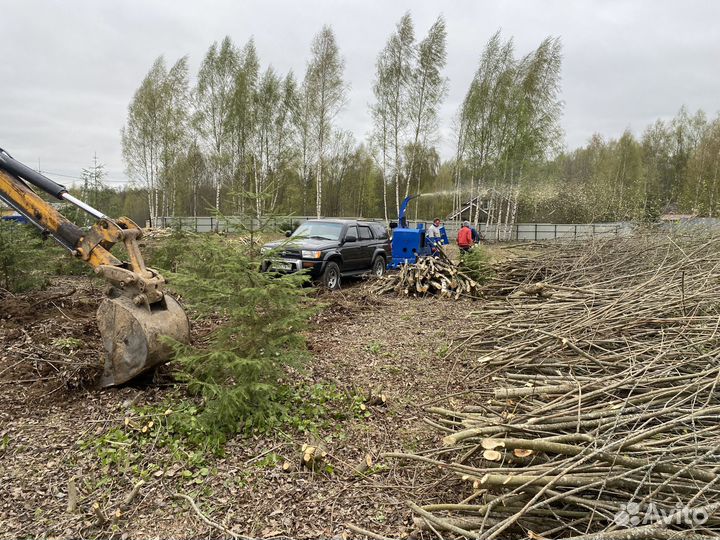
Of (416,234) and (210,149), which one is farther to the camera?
(210,149)

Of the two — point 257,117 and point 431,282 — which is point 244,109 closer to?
point 257,117

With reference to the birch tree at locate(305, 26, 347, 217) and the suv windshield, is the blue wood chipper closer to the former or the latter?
the suv windshield

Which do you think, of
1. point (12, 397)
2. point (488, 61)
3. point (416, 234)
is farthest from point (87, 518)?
point (488, 61)

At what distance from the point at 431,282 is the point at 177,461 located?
8.15m

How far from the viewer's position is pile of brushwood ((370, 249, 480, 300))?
1058 centimetres

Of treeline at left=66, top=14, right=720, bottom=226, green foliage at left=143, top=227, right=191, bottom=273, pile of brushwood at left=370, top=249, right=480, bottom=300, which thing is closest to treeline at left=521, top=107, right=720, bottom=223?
treeline at left=66, top=14, right=720, bottom=226

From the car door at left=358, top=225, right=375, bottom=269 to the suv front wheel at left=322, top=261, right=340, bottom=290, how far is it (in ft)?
3.87

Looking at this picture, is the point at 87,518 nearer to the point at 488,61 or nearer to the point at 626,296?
the point at 626,296

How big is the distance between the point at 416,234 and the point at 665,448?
423 inches

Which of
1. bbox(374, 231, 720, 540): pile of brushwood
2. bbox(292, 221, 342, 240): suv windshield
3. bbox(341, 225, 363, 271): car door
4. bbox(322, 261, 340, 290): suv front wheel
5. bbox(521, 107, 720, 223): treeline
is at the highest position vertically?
bbox(521, 107, 720, 223): treeline

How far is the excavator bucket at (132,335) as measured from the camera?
4.04 metres

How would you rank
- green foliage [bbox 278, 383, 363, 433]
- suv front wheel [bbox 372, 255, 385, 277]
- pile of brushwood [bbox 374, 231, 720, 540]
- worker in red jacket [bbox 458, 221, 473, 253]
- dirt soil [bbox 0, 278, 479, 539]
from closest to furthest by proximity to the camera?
pile of brushwood [bbox 374, 231, 720, 540], dirt soil [bbox 0, 278, 479, 539], green foliage [bbox 278, 383, 363, 433], suv front wheel [bbox 372, 255, 385, 277], worker in red jacket [bbox 458, 221, 473, 253]

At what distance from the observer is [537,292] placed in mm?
8344

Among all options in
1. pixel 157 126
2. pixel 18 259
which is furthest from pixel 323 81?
pixel 18 259
